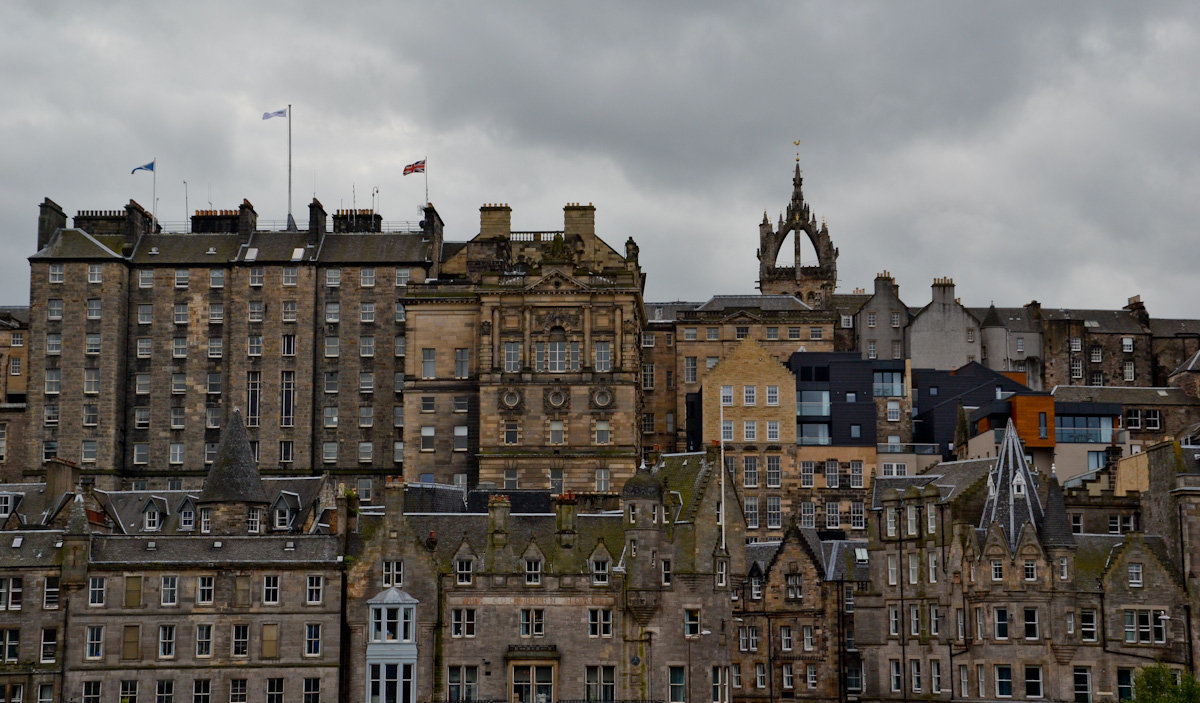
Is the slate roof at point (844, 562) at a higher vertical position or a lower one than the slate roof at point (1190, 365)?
lower

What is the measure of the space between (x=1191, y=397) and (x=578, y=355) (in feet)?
152

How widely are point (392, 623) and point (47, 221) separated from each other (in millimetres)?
55714

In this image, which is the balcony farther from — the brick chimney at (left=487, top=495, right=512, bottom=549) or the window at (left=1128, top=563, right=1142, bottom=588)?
the brick chimney at (left=487, top=495, right=512, bottom=549)

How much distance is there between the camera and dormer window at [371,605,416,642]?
8288cm

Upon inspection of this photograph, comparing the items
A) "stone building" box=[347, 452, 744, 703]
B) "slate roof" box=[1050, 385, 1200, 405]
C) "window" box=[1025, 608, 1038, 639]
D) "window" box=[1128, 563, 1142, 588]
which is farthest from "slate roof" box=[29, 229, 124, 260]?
"window" box=[1128, 563, 1142, 588]

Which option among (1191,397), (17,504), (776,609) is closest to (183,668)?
(17,504)

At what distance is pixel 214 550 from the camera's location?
277 feet

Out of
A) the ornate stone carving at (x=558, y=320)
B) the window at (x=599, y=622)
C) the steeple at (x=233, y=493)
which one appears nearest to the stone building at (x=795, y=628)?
the window at (x=599, y=622)

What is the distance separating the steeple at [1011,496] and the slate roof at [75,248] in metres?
64.3

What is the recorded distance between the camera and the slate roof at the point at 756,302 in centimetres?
Result: 12725

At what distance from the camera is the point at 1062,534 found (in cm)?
8719

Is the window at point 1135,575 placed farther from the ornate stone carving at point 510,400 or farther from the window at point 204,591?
the window at point 204,591

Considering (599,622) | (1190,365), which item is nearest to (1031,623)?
(599,622)

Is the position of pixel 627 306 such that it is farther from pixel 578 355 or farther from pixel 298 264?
pixel 298 264
